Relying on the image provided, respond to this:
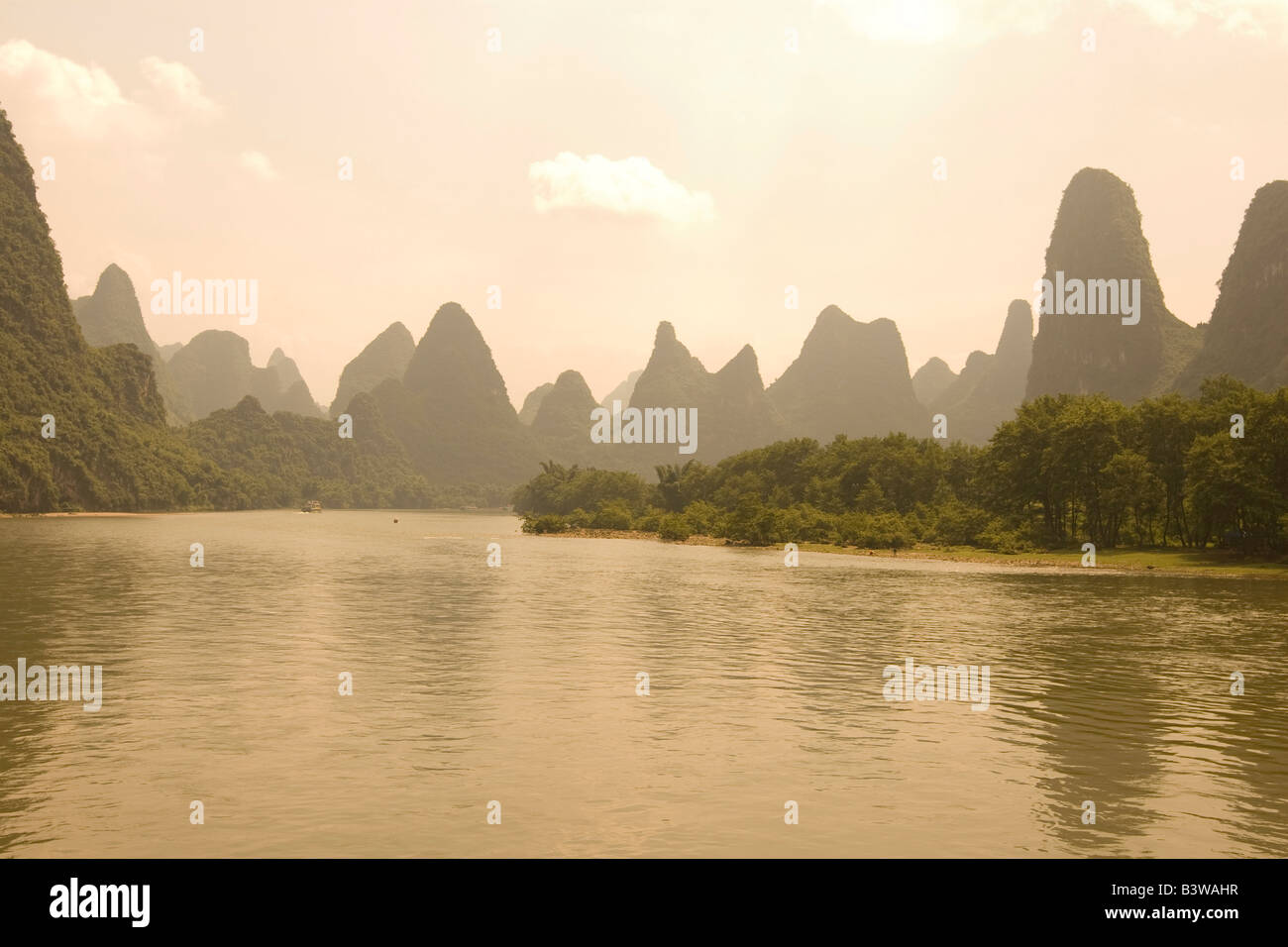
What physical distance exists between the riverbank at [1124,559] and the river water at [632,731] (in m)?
21.6

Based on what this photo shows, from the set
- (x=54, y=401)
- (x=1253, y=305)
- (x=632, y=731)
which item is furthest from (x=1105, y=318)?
(x=632, y=731)

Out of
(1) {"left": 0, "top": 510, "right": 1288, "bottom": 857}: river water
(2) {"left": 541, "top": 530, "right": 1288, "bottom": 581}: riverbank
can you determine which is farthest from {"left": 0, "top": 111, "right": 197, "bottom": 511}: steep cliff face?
(1) {"left": 0, "top": 510, "right": 1288, "bottom": 857}: river water

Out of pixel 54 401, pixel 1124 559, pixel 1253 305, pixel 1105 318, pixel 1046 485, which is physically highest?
pixel 1105 318

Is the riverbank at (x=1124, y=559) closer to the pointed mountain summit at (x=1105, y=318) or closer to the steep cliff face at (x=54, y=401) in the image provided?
the pointed mountain summit at (x=1105, y=318)

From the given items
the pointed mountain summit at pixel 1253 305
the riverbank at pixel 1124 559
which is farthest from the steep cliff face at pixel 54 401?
the pointed mountain summit at pixel 1253 305

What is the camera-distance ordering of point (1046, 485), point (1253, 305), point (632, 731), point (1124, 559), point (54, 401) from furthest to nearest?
point (54, 401)
point (1253, 305)
point (1046, 485)
point (1124, 559)
point (632, 731)

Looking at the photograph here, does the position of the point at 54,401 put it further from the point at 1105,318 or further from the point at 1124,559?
the point at 1105,318

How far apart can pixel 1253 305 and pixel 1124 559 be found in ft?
286

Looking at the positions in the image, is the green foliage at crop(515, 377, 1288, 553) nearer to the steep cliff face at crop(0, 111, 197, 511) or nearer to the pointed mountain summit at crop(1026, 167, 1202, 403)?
the steep cliff face at crop(0, 111, 197, 511)

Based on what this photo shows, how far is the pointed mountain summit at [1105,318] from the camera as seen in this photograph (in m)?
161

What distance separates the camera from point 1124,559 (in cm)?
6378

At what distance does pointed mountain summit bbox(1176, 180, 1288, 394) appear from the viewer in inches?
4921

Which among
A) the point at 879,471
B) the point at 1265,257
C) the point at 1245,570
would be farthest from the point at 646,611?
the point at 1265,257

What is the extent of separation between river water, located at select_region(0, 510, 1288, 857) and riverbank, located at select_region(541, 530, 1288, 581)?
21.6m
